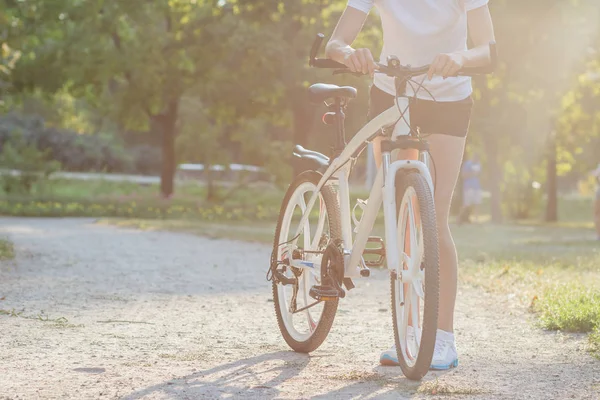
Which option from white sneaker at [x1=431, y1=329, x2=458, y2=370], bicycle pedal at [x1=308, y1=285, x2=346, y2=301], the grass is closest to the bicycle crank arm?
bicycle pedal at [x1=308, y1=285, x2=346, y2=301]

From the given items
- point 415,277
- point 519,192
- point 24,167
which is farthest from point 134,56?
point 415,277

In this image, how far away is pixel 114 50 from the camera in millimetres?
23172

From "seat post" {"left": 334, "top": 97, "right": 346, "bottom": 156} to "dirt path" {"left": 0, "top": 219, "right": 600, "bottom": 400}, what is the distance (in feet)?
3.16

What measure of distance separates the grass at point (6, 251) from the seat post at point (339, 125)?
17.4 feet

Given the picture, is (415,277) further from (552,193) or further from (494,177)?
(552,193)

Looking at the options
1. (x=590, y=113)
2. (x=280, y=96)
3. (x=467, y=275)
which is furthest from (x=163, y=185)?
(x=467, y=275)

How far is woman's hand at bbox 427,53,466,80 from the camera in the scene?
4078 mm

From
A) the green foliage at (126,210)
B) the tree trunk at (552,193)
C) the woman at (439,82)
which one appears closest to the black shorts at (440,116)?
the woman at (439,82)

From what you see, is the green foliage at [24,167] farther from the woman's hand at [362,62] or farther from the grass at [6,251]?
the woman's hand at [362,62]

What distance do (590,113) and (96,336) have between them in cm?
3036

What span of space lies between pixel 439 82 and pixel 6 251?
600cm

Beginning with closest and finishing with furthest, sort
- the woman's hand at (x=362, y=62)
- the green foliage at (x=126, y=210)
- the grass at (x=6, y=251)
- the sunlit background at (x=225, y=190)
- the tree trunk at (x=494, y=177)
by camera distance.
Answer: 1. the woman's hand at (x=362, y=62)
2. the sunlit background at (x=225, y=190)
3. the grass at (x=6, y=251)
4. the green foliage at (x=126, y=210)
5. the tree trunk at (x=494, y=177)

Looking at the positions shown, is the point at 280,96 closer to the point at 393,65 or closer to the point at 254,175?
the point at 393,65

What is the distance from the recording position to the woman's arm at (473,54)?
4.09 metres
